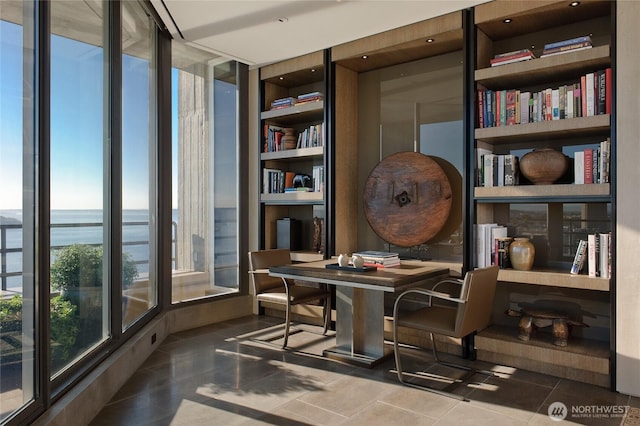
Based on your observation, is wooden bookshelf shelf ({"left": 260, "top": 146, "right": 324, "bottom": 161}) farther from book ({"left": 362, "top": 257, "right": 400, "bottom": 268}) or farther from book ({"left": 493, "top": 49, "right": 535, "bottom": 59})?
book ({"left": 493, "top": 49, "right": 535, "bottom": 59})

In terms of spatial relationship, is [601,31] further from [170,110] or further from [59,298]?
[59,298]

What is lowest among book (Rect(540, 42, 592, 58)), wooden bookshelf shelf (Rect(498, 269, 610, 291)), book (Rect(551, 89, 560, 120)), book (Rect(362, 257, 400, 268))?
wooden bookshelf shelf (Rect(498, 269, 610, 291))

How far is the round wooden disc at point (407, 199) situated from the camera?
13.9ft

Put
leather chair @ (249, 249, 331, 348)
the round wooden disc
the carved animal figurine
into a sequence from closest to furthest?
the carved animal figurine, leather chair @ (249, 249, 331, 348), the round wooden disc

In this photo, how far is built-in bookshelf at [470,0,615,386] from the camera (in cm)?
330

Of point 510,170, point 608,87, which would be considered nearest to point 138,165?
point 510,170

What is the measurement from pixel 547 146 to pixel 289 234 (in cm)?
265

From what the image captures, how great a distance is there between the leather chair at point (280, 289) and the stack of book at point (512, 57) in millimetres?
2418

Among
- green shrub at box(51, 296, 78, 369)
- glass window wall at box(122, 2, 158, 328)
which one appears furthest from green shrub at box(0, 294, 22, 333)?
glass window wall at box(122, 2, 158, 328)

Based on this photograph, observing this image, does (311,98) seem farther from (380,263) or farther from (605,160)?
(605,160)

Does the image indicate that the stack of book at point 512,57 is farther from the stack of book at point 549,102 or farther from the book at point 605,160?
the book at point 605,160

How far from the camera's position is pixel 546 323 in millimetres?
3582

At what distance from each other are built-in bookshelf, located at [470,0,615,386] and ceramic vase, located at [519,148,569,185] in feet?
0.37

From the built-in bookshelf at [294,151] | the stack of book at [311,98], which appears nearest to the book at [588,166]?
the built-in bookshelf at [294,151]
